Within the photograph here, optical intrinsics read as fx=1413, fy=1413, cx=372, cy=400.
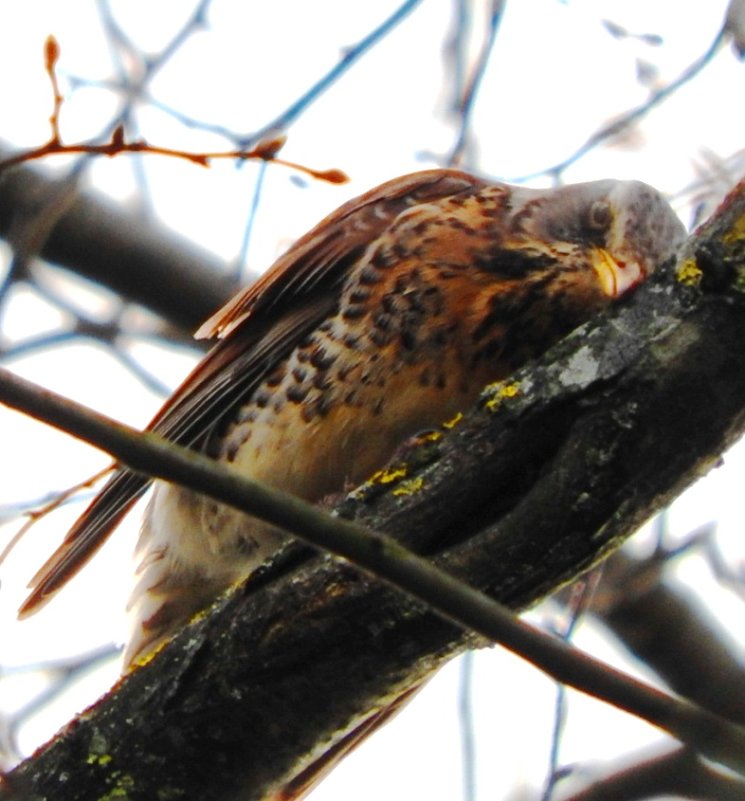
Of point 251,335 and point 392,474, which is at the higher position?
point 251,335

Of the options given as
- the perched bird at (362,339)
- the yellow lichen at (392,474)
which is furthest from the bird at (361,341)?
the yellow lichen at (392,474)

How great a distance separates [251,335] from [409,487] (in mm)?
1371

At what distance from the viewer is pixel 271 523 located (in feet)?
6.46

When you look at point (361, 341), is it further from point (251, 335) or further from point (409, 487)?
point (409, 487)

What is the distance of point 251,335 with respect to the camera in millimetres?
3859

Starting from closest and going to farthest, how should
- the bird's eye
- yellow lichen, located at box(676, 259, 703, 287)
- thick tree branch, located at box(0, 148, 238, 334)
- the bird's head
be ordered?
yellow lichen, located at box(676, 259, 703, 287) < the bird's head < the bird's eye < thick tree branch, located at box(0, 148, 238, 334)

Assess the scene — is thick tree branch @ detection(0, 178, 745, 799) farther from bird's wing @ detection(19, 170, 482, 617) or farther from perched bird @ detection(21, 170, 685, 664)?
bird's wing @ detection(19, 170, 482, 617)

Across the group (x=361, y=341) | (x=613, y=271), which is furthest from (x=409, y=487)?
(x=613, y=271)

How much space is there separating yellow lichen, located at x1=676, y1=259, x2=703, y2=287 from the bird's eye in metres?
1.54

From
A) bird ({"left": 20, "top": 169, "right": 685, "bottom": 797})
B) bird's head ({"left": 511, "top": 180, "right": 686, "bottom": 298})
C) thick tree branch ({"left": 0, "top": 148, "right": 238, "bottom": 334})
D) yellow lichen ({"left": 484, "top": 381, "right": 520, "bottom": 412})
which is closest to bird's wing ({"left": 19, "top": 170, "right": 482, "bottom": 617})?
bird ({"left": 20, "top": 169, "right": 685, "bottom": 797})

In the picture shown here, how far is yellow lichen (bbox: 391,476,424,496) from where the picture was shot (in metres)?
2.58

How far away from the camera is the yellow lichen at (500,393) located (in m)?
2.54

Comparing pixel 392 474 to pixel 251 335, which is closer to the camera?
pixel 392 474

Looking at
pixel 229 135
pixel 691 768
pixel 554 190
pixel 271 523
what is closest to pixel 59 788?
pixel 271 523
